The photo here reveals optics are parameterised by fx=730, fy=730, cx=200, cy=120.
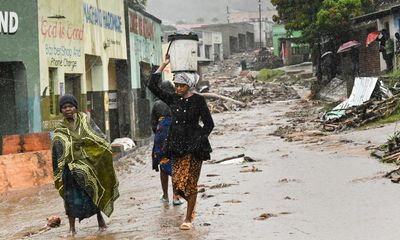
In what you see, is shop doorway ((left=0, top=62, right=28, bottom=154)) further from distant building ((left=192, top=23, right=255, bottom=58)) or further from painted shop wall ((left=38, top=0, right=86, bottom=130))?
distant building ((left=192, top=23, right=255, bottom=58))

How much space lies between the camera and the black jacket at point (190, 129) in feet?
24.8

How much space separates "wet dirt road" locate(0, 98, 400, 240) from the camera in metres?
7.06

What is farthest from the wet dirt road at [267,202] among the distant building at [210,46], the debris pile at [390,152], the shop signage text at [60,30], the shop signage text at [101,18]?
the distant building at [210,46]

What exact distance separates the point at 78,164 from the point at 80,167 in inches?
1.6

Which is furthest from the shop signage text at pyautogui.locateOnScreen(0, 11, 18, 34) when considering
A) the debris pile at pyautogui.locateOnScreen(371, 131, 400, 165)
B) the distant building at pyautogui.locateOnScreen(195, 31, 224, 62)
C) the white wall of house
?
the distant building at pyautogui.locateOnScreen(195, 31, 224, 62)

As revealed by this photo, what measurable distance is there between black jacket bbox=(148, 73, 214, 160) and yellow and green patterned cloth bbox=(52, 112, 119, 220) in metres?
0.81

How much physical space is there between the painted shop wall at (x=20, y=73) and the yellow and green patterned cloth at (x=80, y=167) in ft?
31.0

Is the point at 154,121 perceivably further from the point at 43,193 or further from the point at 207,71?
the point at 207,71

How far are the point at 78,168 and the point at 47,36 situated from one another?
11.2 meters

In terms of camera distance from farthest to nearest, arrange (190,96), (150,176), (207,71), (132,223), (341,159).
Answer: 1. (207,71)
2. (150,176)
3. (341,159)
4. (132,223)
5. (190,96)

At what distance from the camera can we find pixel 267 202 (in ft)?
28.8

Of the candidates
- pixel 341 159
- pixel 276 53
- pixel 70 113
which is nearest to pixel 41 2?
pixel 341 159

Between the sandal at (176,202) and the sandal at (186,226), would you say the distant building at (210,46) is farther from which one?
the sandal at (186,226)

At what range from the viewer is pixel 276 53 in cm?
7600
